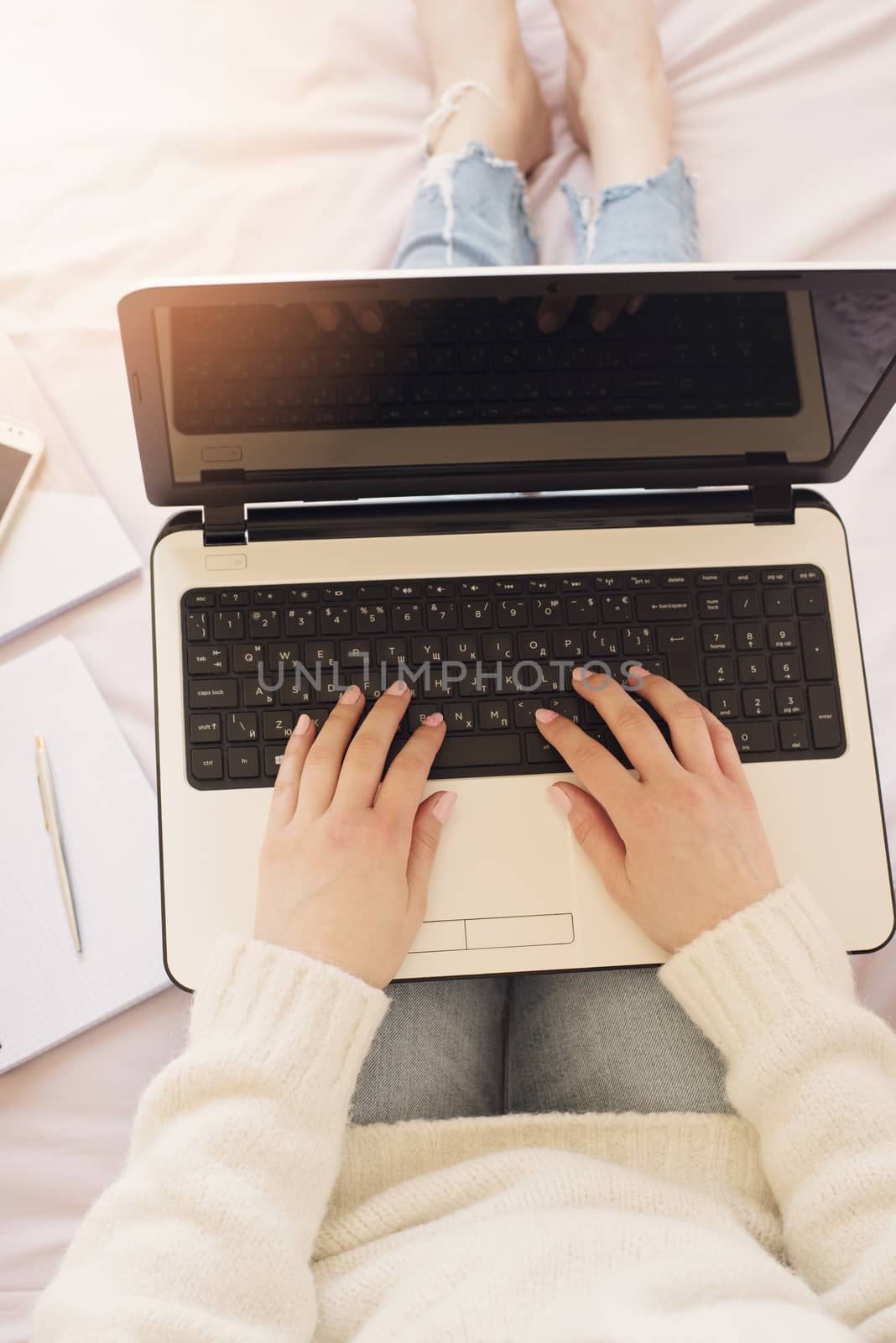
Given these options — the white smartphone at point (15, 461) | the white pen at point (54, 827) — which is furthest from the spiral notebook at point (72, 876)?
the white smartphone at point (15, 461)

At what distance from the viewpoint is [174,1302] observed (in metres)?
0.46

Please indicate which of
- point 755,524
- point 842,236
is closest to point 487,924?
point 755,524

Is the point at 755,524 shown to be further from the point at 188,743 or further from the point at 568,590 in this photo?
the point at 188,743

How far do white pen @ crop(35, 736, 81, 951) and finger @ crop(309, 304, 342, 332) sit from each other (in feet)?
1.40

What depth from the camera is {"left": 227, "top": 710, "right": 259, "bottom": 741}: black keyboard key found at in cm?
63

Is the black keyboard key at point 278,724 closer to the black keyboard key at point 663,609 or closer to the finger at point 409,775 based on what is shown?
the finger at point 409,775

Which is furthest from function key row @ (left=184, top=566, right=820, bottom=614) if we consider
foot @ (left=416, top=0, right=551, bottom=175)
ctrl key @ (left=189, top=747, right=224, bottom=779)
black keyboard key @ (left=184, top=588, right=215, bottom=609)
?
foot @ (left=416, top=0, right=551, bottom=175)

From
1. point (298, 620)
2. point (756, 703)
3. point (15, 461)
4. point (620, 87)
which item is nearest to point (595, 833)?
point (756, 703)

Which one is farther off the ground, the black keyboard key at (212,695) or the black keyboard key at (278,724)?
the black keyboard key at (212,695)

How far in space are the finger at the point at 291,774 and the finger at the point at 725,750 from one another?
0.92ft

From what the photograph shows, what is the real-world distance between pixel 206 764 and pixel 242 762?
0.03 metres

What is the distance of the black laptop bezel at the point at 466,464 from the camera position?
1.70 feet

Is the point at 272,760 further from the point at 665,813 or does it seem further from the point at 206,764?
the point at 665,813

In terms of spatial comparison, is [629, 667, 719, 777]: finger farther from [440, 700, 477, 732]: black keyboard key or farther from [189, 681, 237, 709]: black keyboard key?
[189, 681, 237, 709]: black keyboard key
